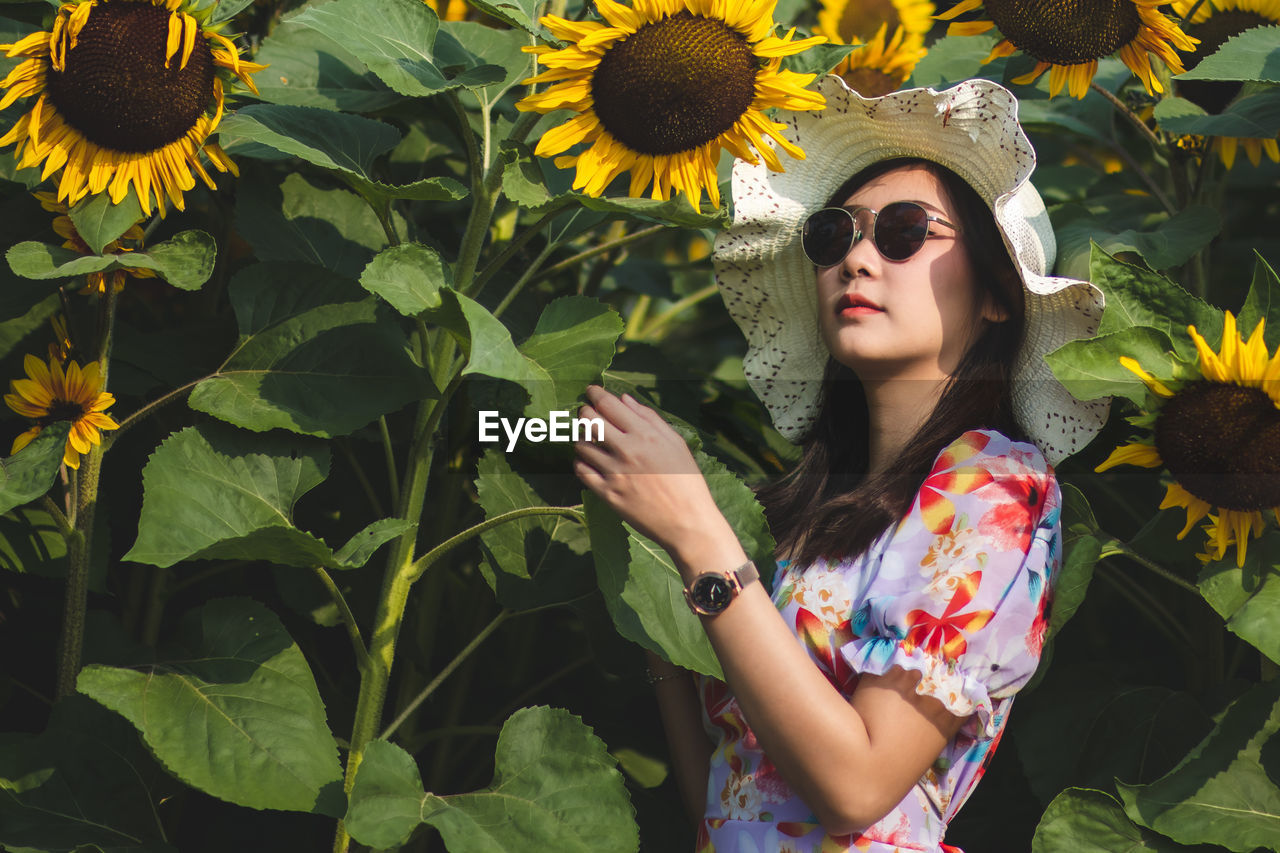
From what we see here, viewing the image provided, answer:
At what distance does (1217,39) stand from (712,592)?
47.1 inches

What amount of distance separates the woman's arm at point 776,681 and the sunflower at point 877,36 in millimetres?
1072

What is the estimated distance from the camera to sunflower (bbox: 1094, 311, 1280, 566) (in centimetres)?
135

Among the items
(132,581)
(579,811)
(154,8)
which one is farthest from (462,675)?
(154,8)

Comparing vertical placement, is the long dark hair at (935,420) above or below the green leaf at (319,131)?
below

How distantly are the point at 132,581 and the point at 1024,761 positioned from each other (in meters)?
1.27

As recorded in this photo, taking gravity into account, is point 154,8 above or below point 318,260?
above

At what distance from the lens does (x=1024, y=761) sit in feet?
5.56

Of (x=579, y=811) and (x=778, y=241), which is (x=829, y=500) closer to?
(x=778, y=241)

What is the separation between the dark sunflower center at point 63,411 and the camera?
59.5 inches

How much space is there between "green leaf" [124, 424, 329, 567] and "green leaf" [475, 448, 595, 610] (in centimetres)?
22

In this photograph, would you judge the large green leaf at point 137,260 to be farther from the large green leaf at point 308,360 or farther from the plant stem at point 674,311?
the plant stem at point 674,311

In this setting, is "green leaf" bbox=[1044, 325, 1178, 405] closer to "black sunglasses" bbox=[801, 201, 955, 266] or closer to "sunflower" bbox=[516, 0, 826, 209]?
"black sunglasses" bbox=[801, 201, 955, 266]

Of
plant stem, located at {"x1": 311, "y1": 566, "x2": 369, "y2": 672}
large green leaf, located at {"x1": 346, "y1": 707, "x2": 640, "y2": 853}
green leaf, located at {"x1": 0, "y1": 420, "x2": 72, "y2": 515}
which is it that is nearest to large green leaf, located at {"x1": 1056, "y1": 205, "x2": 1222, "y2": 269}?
large green leaf, located at {"x1": 346, "y1": 707, "x2": 640, "y2": 853}

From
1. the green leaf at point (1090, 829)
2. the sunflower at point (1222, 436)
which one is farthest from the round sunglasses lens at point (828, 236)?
the green leaf at point (1090, 829)
